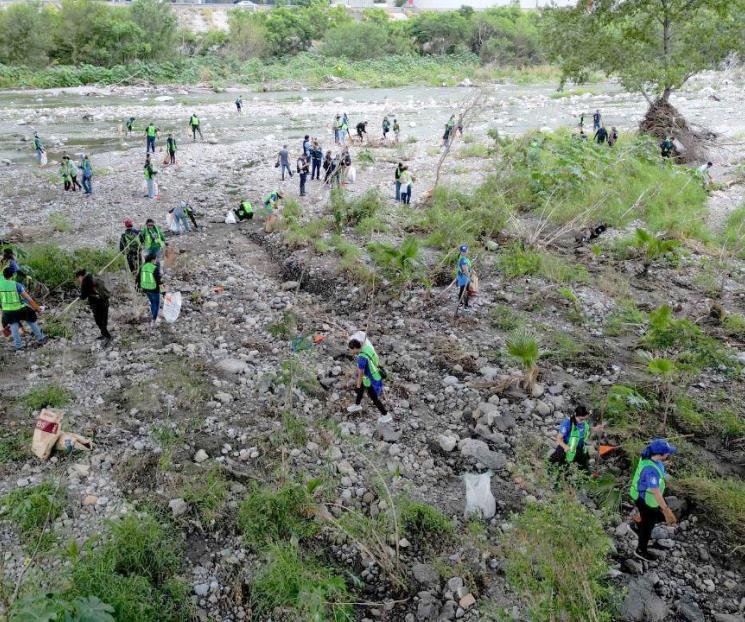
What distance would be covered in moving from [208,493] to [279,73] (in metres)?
44.4

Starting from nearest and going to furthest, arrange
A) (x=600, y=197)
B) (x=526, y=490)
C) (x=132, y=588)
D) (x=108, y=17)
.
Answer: (x=132, y=588) → (x=526, y=490) → (x=600, y=197) → (x=108, y=17)

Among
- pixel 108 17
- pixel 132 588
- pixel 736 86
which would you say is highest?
pixel 108 17

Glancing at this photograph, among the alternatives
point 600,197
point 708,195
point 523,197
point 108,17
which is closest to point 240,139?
point 523,197

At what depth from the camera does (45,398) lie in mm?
Answer: 6809

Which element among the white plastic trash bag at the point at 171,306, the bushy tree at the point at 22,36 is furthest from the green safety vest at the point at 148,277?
the bushy tree at the point at 22,36

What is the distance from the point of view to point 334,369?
304 inches

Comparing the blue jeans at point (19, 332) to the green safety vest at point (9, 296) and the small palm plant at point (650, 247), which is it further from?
the small palm plant at point (650, 247)

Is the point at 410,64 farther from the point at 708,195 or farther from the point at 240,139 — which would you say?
the point at 708,195

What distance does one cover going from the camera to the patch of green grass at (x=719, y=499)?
5.09 metres

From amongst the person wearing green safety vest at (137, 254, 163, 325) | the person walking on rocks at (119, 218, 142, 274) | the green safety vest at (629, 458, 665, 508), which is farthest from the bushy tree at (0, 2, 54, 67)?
the green safety vest at (629, 458, 665, 508)

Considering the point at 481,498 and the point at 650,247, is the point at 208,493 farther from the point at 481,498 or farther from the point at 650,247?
the point at 650,247

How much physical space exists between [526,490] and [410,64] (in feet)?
164

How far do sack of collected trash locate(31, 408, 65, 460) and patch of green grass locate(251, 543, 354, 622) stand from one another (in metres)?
2.74

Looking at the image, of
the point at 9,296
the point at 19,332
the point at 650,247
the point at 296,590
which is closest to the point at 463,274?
the point at 650,247
